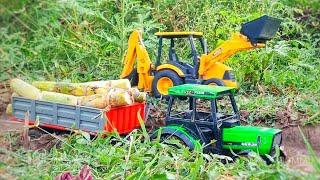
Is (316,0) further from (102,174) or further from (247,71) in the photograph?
(102,174)

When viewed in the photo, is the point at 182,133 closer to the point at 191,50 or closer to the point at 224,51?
the point at 224,51

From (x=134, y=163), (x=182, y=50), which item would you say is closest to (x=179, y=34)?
(x=182, y=50)

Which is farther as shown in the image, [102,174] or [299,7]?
[299,7]

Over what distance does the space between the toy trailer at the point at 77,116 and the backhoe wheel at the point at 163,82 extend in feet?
6.09

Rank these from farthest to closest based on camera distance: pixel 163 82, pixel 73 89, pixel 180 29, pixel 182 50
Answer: pixel 180 29 < pixel 182 50 < pixel 163 82 < pixel 73 89

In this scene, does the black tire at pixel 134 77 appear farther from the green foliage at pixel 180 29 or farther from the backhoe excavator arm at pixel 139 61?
the green foliage at pixel 180 29

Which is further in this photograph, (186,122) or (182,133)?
(186,122)

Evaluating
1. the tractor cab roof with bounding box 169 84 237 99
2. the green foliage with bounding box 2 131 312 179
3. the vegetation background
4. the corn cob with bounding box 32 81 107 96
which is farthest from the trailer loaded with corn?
the vegetation background

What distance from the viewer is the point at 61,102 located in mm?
7016

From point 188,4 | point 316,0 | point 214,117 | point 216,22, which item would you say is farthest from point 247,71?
point 214,117

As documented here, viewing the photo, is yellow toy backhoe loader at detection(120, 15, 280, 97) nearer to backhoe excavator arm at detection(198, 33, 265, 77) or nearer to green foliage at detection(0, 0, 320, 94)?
backhoe excavator arm at detection(198, 33, 265, 77)

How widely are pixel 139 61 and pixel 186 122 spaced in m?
3.18

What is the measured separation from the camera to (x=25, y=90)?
731 centimetres

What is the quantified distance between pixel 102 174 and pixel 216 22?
613 cm
